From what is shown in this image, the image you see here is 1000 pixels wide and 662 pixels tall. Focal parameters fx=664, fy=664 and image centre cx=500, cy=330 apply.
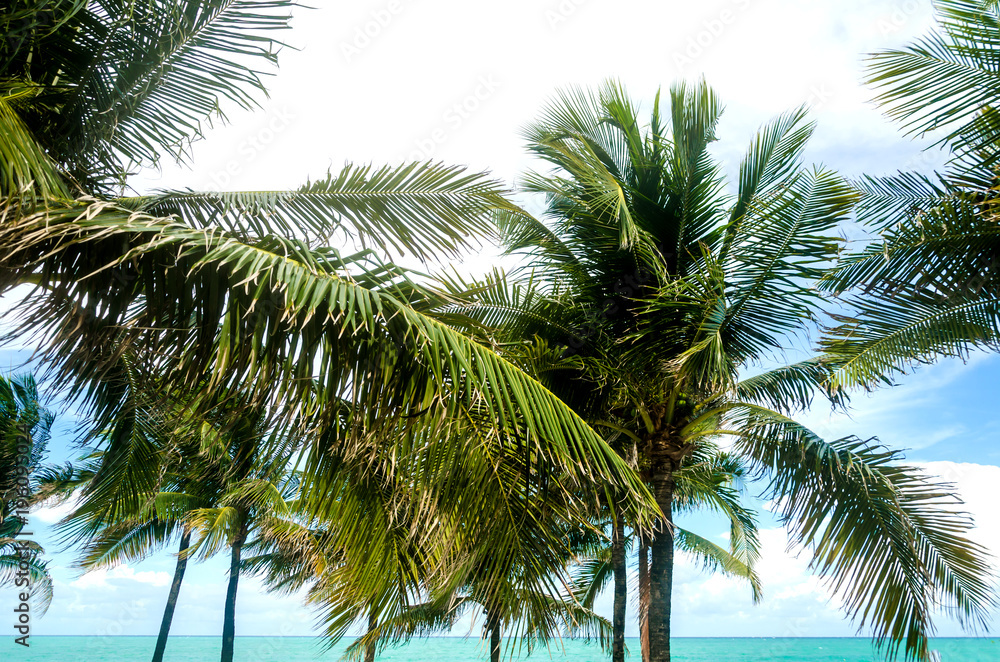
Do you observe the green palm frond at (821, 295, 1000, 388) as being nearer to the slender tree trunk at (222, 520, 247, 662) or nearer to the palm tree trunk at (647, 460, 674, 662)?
the palm tree trunk at (647, 460, 674, 662)

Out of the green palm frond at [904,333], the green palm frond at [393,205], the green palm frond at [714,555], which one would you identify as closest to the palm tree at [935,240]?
the green palm frond at [904,333]

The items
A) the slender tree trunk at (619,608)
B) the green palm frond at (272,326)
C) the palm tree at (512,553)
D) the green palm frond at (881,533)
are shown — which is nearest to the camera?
the green palm frond at (272,326)

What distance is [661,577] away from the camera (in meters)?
8.16

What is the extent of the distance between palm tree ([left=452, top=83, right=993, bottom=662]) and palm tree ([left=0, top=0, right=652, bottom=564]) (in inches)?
162

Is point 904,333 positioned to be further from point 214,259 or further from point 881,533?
point 214,259

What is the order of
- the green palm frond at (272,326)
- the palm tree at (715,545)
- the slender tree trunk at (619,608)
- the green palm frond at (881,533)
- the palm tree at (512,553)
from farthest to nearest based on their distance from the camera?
the palm tree at (715,545), the slender tree trunk at (619,608), the green palm frond at (881,533), the palm tree at (512,553), the green palm frond at (272,326)

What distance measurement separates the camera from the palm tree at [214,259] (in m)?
2.90

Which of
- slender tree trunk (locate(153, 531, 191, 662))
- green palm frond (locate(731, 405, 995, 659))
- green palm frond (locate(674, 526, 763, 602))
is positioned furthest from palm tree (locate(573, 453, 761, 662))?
slender tree trunk (locate(153, 531, 191, 662))

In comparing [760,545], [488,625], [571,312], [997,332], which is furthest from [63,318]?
[760,545]

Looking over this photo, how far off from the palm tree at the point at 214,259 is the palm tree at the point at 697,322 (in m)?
4.11

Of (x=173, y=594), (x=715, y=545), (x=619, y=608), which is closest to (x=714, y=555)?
(x=715, y=545)

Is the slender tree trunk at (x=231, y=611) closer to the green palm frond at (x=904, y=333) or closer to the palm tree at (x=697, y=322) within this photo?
the palm tree at (x=697, y=322)

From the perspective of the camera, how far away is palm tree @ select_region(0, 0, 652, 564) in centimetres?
290

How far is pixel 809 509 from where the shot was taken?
24.5 feet
